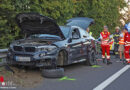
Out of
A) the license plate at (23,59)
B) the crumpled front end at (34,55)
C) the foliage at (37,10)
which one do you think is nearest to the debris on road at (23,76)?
the crumpled front end at (34,55)

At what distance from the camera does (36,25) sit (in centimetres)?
866

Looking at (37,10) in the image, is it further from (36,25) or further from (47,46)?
(47,46)

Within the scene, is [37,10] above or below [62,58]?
above

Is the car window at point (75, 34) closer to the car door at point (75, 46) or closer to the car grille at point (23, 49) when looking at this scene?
the car door at point (75, 46)

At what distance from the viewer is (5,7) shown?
10.3 meters

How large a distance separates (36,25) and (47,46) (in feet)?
4.67

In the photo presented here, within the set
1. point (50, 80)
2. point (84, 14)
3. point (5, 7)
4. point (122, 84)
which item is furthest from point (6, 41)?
point (84, 14)

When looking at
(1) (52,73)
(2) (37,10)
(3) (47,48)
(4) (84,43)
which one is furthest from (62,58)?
(2) (37,10)

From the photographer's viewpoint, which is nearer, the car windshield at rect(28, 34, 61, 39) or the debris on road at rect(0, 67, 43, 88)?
the debris on road at rect(0, 67, 43, 88)

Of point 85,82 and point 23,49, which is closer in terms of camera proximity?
point 85,82

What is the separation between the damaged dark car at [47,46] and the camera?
291 inches

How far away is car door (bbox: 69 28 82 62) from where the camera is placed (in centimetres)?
859

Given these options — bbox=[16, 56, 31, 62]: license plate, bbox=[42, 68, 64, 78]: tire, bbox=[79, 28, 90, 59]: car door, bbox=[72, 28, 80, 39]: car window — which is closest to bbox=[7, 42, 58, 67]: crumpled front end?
bbox=[16, 56, 31, 62]: license plate
